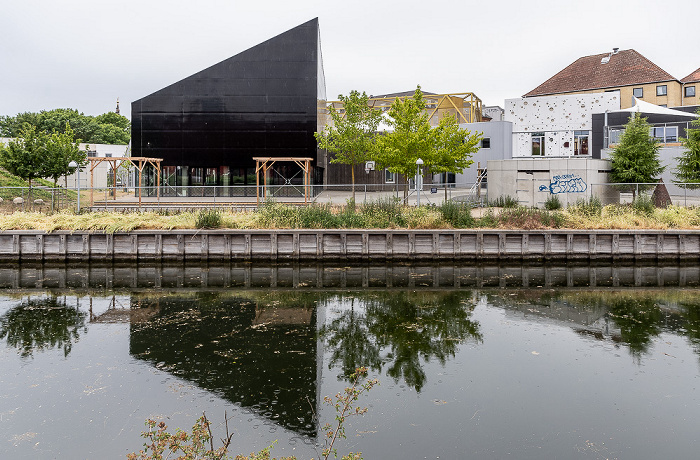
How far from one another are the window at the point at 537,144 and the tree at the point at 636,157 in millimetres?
7648

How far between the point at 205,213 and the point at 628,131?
2392 centimetres

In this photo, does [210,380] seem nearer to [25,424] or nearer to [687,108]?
[25,424]

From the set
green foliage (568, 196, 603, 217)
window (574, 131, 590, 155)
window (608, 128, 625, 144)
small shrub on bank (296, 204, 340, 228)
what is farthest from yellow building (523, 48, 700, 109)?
small shrub on bank (296, 204, 340, 228)

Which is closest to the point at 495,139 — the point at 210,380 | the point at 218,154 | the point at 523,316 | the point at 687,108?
the point at 687,108

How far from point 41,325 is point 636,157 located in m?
30.6

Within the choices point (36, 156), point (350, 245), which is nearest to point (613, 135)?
point (350, 245)

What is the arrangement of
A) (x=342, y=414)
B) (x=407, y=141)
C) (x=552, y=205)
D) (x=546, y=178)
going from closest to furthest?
(x=342, y=414), (x=552, y=205), (x=407, y=141), (x=546, y=178)

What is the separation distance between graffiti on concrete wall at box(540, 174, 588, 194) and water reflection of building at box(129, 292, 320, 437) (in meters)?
19.7

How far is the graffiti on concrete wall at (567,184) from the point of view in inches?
1235

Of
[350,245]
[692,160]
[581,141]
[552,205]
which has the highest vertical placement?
[581,141]

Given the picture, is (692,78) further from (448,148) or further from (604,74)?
(448,148)

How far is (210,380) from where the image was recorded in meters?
10.4

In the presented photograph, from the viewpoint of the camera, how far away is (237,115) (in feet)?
135

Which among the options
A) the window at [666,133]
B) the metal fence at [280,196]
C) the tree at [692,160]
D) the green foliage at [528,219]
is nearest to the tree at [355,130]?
the metal fence at [280,196]
